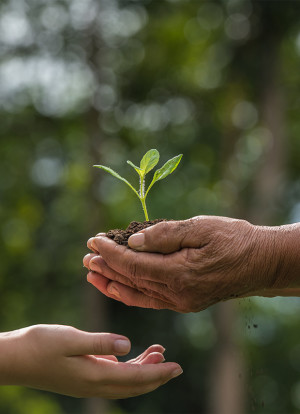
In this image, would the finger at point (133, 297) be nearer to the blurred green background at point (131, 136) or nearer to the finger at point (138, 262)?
the finger at point (138, 262)

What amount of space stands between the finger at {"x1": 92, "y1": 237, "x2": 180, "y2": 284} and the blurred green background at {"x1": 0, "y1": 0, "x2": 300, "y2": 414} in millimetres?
7223

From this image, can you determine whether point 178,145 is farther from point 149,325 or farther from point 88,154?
point 149,325

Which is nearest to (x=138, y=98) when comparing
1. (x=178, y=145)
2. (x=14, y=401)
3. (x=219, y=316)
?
(x=178, y=145)

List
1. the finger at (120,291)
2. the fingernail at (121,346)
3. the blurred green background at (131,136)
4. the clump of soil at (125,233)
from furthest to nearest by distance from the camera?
the blurred green background at (131,136)
the finger at (120,291)
the clump of soil at (125,233)
the fingernail at (121,346)

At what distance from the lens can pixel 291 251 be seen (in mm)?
1944

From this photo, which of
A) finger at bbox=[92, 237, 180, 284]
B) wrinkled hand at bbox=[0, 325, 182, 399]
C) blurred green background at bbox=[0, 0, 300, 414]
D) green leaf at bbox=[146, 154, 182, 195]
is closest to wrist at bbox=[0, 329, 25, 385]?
wrinkled hand at bbox=[0, 325, 182, 399]

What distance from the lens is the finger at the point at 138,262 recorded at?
1910 mm

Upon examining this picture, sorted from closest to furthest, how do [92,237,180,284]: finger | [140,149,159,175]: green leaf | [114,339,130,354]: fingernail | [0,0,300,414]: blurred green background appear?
[114,339,130,354]: fingernail < [92,237,180,284]: finger < [140,149,159,175]: green leaf < [0,0,300,414]: blurred green background

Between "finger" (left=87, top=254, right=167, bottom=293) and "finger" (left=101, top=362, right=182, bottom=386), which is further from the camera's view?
"finger" (left=87, top=254, right=167, bottom=293)

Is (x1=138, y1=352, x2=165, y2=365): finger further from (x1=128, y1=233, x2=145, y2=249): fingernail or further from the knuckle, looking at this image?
(x1=128, y1=233, x2=145, y2=249): fingernail

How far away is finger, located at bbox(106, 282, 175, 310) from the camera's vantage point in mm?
2152

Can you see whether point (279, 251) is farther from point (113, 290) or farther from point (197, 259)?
point (113, 290)

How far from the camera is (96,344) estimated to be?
1812 mm

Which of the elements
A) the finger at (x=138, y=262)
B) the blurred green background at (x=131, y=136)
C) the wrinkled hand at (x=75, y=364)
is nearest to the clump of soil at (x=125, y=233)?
the finger at (x=138, y=262)
